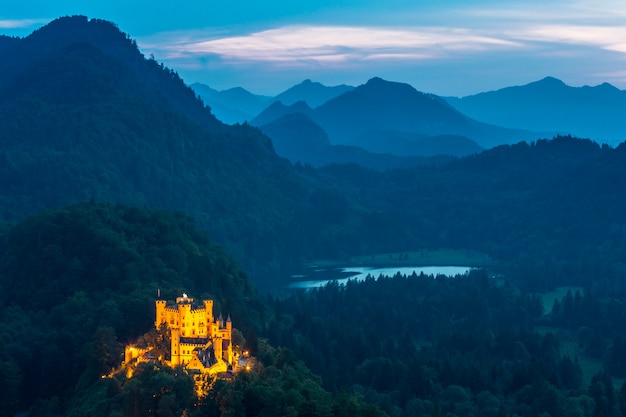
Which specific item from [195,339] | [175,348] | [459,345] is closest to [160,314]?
[175,348]

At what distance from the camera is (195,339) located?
244 feet

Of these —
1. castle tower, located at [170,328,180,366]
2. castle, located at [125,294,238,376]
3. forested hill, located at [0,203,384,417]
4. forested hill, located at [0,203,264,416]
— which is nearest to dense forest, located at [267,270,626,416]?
forested hill, located at [0,203,384,417]

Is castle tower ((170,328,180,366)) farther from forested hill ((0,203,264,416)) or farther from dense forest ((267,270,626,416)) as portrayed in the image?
dense forest ((267,270,626,416))

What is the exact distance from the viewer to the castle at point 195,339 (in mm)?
72000

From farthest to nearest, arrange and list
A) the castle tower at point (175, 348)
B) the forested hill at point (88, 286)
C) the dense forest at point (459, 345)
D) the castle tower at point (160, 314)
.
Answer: the dense forest at point (459, 345), the forested hill at point (88, 286), the castle tower at point (160, 314), the castle tower at point (175, 348)

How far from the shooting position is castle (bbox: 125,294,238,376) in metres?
72.0

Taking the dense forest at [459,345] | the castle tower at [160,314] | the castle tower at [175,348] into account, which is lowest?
the dense forest at [459,345]

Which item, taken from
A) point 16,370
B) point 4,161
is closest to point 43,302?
point 16,370

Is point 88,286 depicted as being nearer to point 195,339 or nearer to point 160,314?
point 160,314

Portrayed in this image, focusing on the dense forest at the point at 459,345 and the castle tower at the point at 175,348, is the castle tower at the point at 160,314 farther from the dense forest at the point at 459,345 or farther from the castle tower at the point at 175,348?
the dense forest at the point at 459,345

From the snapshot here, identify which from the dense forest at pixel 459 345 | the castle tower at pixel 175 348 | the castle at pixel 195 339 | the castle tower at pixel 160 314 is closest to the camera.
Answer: the castle at pixel 195 339

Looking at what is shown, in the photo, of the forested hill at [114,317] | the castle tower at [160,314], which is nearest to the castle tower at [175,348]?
the forested hill at [114,317]

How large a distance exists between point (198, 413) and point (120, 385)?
310 inches

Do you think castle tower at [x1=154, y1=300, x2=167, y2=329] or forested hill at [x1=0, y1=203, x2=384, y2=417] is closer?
forested hill at [x1=0, y1=203, x2=384, y2=417]
